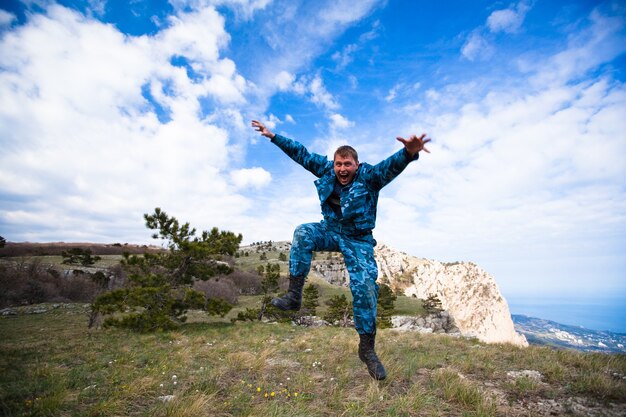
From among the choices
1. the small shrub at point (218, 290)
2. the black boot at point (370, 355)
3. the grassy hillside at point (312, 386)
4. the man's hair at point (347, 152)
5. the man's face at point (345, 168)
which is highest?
the man's hair at point (347, 152)

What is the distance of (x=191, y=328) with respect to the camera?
638 inches

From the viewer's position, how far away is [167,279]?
16.1 metres

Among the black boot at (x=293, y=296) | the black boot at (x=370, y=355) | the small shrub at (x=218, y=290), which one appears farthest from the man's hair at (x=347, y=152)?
the small shrub at (x=218, y=290)

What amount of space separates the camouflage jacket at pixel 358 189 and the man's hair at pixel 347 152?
0.17 m

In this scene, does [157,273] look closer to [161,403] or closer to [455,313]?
[161,403]

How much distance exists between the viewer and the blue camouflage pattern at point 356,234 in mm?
4465

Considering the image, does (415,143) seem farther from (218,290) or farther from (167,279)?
(218,290)

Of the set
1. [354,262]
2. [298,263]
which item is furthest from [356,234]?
[298,263]

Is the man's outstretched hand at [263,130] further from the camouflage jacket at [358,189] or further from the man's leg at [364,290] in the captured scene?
the man's leg at [364,290]

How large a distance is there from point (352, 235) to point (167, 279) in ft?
48.6

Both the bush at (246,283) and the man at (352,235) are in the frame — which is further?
the bush at (246,283)

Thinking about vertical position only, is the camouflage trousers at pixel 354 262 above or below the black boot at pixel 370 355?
above

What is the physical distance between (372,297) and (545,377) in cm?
366

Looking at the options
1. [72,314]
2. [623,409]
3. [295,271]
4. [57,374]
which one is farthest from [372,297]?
[72,314]
